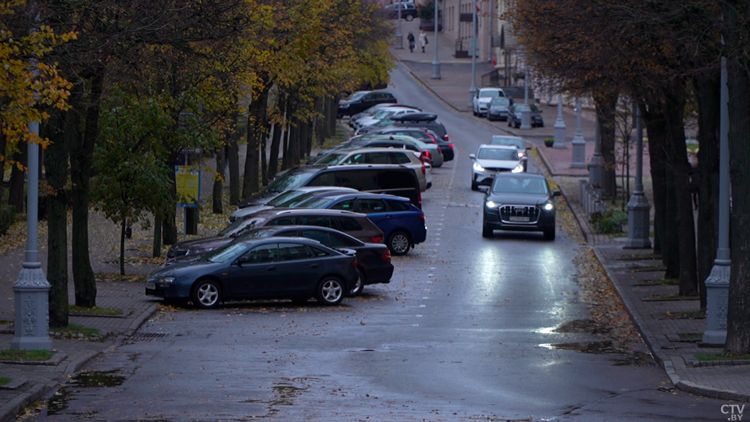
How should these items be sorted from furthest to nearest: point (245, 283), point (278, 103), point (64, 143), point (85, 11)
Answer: point (278, 103)
point (245, 283)
point (64, 143)
point (85, 11)

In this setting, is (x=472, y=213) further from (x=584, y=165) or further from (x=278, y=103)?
(x=584, y=165)

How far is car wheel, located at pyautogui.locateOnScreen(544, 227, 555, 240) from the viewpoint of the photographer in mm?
28484

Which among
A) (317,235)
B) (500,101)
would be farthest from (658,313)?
(500,101)

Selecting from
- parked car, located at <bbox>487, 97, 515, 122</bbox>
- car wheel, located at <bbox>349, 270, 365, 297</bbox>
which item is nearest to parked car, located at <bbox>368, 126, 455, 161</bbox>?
parked car, located at <bbox>487, 97, 515, 122</bbox>

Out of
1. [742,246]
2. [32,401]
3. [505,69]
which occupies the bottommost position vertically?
[32,401]

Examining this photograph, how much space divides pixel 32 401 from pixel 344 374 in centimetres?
380

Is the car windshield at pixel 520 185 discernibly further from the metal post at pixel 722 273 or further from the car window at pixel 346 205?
the metal post at pixel 722 273

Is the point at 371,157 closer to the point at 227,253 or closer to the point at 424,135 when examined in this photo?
the point at 424,135

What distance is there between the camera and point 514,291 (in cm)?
2053

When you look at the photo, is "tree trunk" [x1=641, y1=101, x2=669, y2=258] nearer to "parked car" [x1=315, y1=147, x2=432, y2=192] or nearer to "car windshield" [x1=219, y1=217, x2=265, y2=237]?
"car windshield" [x1=219, y1=217, x2=265, y2=237]

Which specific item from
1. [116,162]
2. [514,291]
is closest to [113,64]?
[116,162]

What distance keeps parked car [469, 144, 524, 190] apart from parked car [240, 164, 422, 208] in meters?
9.59

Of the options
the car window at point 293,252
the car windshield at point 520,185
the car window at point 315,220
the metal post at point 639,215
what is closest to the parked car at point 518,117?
the car windshield at point 520,185

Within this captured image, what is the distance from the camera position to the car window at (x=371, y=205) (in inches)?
986
